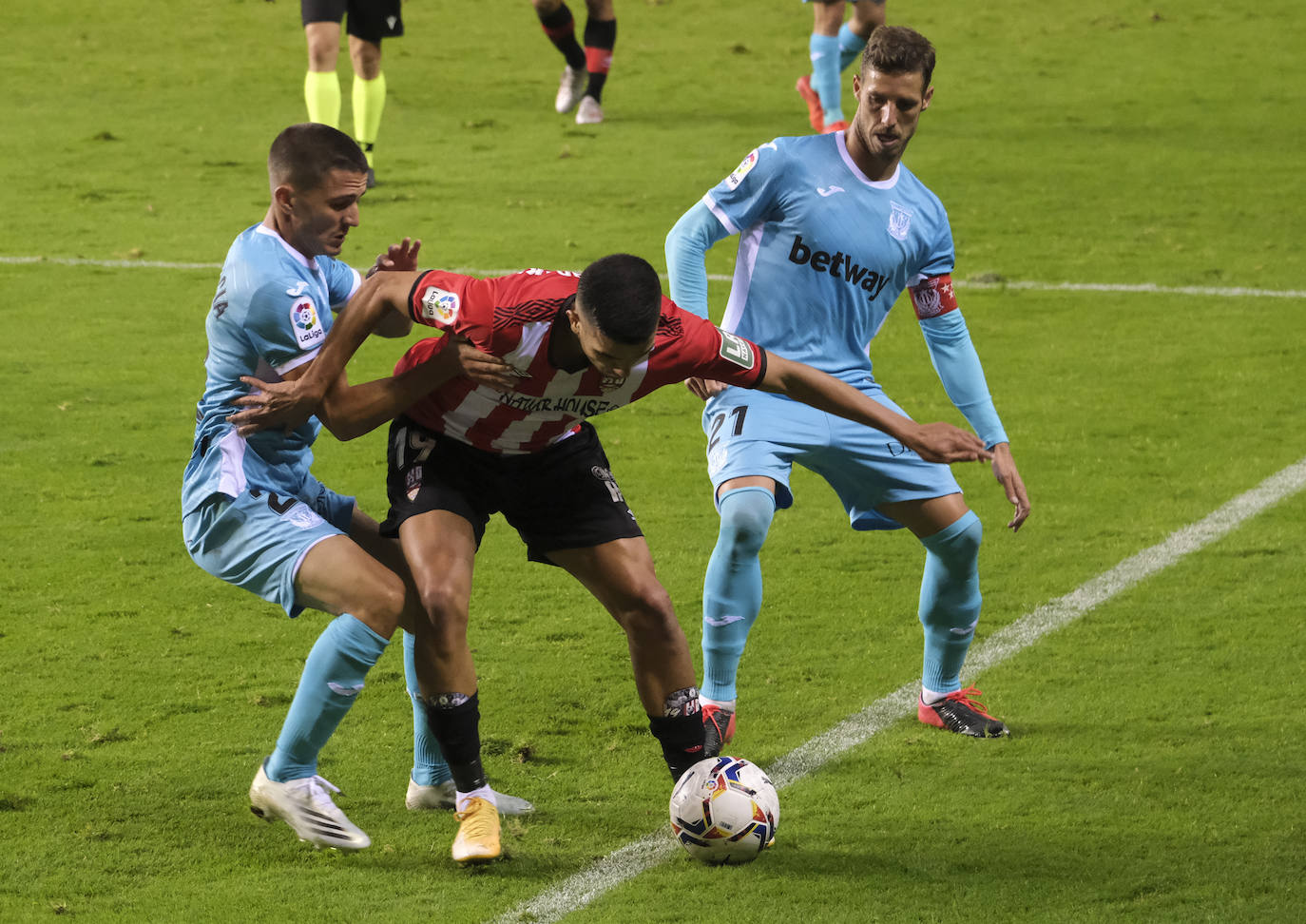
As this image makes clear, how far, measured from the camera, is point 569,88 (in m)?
14.6

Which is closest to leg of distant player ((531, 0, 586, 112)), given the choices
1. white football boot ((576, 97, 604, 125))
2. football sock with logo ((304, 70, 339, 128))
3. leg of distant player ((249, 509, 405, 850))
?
white football boot ((576, 97, 604, 125))

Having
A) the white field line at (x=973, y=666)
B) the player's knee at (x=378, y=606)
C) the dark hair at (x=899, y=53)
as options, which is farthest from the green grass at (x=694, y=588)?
the dark hair at (x=899, y=53)

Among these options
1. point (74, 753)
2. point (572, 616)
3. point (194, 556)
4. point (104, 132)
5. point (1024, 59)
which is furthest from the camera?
point (1024, 59)

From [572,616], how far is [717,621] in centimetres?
113

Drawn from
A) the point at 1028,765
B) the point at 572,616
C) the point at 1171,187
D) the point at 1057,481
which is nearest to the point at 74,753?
the point at 572,616

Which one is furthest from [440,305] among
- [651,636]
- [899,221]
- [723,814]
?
→ [899,221]

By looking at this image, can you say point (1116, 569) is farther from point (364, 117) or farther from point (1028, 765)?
point (364, 117)

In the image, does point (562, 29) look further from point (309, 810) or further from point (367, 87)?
point (309, 810)

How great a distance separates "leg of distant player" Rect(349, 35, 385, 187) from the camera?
37.2 feet

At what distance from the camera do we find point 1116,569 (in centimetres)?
601

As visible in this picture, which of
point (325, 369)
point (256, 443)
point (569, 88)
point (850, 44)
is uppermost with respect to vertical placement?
point (325, 369)

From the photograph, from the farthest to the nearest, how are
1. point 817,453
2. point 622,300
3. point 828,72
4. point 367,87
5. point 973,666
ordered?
point 828,72, point 367,87, point 973,666, point 817,453, point 622,300

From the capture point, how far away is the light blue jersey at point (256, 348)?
3.96 m

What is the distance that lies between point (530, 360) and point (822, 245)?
50.4 inches
